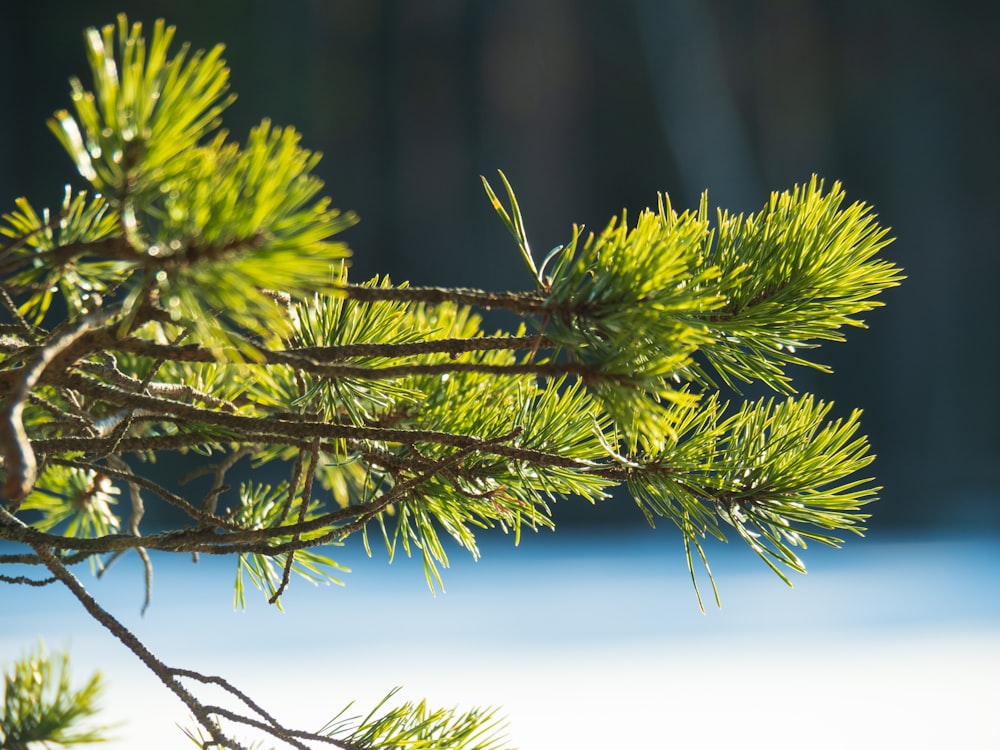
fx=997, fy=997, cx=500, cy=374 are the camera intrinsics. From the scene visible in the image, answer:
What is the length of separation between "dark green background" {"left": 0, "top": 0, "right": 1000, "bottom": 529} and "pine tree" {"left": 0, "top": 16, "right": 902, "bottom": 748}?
87.0 inches

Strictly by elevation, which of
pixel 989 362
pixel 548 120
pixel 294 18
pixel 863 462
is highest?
pixel 294 18

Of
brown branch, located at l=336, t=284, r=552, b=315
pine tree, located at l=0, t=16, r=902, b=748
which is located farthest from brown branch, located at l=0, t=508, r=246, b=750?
brown branch, located at l=336, t=284, r=552, b=315

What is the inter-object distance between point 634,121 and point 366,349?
2472mm

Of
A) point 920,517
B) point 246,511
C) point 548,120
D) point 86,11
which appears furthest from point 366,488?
point 86,11

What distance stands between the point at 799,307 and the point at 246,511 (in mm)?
182

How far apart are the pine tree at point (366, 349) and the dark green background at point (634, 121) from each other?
2.21 meters

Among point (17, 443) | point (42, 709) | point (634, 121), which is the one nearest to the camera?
point (17, 443)

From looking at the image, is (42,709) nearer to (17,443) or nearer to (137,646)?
(137,646)

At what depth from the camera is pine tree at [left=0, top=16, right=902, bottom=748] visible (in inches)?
6.2

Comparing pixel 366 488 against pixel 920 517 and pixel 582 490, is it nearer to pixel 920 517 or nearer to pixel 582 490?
pixel 582 490

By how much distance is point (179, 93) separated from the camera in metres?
0.16

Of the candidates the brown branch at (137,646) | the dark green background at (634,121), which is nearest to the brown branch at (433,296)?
the brown branch at (137,646)

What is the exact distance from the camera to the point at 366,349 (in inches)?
7.5

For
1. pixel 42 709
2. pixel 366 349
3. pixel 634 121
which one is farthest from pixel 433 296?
pixel 634 121
